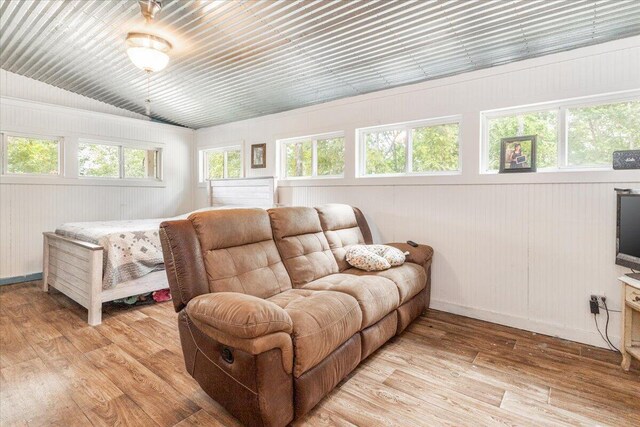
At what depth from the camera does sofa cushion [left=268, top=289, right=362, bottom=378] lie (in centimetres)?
162

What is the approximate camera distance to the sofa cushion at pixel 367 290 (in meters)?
2.15

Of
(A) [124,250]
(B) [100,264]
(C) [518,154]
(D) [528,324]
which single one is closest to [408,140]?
(C) [518,154]

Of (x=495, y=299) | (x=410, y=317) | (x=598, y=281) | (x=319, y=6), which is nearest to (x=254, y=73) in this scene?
(x=319, y=6)

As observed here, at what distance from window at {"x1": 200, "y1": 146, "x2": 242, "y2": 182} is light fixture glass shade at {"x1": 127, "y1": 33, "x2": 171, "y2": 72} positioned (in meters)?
2.47

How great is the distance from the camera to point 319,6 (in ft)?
8.12

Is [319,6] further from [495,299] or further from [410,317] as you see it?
[495,299]

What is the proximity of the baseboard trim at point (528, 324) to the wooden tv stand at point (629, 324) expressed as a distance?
0.97 feet

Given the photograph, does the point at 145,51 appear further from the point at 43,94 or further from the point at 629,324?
the point at 629,324

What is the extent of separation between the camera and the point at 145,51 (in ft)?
9.12

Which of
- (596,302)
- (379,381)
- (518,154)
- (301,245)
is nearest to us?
(379,381)

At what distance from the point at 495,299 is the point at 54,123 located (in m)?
5.88

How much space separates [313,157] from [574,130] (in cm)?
280

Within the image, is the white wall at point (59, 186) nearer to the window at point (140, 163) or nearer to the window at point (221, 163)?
the window at point (140, 163)

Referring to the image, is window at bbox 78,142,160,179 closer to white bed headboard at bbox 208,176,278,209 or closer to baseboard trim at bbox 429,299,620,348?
white bed headboard at bbox 208,176,278,209
